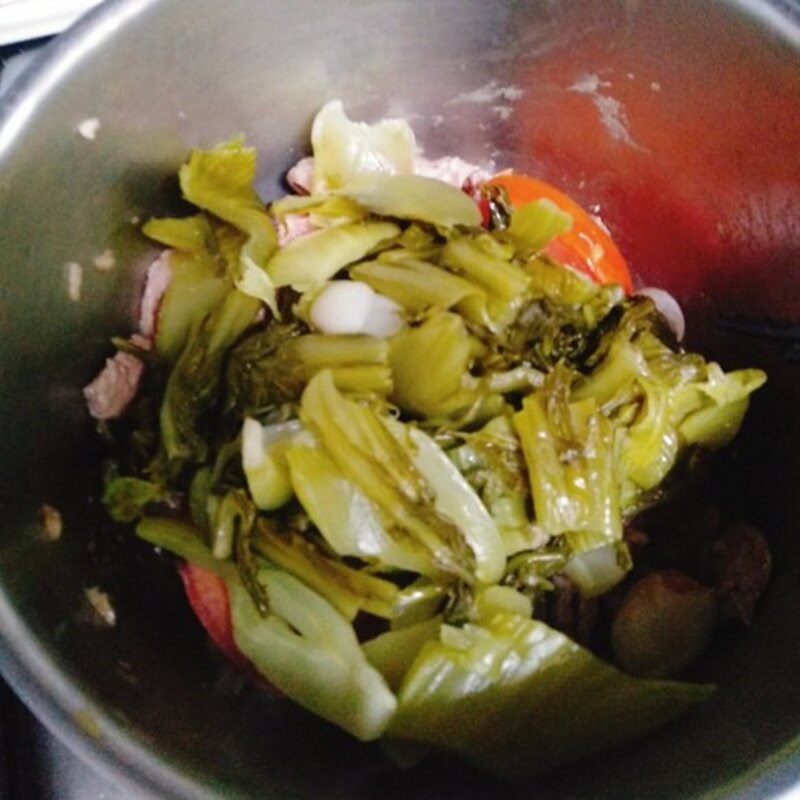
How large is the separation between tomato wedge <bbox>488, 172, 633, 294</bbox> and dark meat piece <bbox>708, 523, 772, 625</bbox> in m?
0.33

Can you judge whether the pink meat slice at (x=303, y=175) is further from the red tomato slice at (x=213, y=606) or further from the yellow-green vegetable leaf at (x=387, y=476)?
the red tomato slice at (x=213, y=606)

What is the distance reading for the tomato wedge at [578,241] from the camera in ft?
3.89

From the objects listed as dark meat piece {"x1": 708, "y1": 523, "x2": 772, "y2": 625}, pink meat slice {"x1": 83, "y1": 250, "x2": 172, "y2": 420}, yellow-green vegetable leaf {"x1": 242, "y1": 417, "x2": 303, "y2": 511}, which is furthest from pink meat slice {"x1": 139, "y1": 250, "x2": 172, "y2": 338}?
dark meat piece {"x1": 708, "y1": 523, "x2": 772, "y2": 625}

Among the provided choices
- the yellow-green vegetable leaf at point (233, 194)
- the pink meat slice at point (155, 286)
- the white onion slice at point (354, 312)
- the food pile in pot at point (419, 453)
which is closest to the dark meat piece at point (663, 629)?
the food pile in pot at point (419, 453)

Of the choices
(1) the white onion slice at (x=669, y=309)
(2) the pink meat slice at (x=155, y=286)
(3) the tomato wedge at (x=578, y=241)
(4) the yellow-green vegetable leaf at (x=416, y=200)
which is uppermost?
(4) the yellow-green vegetable leaf at (x=416, y=200)

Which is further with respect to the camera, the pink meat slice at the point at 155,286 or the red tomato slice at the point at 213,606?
the pink meat slice at the point at 155,286

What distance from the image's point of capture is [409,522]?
0.88 m

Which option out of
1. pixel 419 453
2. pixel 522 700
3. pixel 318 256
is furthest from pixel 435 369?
pixel 522 700

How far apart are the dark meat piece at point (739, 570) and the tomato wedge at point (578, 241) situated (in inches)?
12.8

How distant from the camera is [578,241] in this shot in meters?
1.20

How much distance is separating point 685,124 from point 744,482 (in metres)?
0.41

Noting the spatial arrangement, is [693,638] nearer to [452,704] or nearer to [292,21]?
[452,704]

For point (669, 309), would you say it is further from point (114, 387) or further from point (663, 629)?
point (114, 387)

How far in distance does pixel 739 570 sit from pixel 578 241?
42 cm
